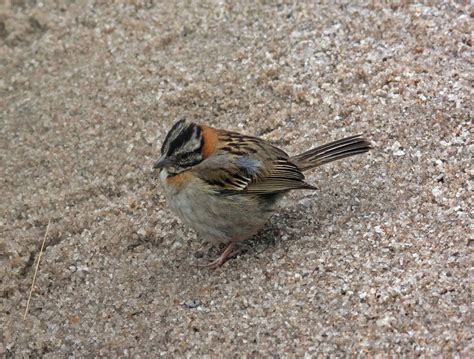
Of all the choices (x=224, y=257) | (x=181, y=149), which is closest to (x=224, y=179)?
(x=181, y=149)

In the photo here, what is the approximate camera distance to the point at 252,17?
7.53 metres

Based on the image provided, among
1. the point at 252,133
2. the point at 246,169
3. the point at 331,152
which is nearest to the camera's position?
the point at 246,169

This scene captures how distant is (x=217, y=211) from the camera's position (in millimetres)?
5465

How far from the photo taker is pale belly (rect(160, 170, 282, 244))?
544 cm

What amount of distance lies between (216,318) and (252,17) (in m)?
3.46

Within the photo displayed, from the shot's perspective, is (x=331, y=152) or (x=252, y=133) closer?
(x=331, y=152)

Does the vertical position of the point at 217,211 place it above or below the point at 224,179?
below

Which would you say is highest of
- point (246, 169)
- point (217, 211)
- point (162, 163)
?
point (162, 163)

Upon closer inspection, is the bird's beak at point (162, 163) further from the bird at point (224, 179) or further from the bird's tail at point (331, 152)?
the bird's tail at point (331, 152)

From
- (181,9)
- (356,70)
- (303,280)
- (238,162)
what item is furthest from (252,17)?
(303,280)

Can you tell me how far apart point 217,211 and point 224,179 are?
230 millimetres

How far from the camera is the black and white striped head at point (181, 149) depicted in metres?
5.43

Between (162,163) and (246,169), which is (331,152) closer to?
(246,169)

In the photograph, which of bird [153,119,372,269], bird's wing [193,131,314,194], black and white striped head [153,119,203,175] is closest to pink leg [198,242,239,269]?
bird [153,119,372,269]
